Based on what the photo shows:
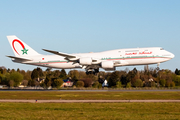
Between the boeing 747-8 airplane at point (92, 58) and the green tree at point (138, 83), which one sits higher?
the boeing 747-8 airplane at point (92, 58)

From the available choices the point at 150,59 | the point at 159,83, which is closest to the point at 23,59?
the point at 150,59

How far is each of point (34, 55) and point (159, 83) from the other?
139 feet

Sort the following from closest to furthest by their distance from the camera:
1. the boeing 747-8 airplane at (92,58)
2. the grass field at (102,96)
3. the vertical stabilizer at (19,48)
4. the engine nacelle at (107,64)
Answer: the grass field at (102,96) < the boeing 747-8 airplane at (92,58) < the engine nacelle at (107,64) < the vertical stabilizer at (19,48)

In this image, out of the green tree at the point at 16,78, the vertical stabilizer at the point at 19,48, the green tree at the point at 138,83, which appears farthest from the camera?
the green tree at the point at 16,78

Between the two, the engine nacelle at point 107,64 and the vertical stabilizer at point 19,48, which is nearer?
the engine nacelle at point 107,64

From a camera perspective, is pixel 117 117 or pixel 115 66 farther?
pixel 115 66

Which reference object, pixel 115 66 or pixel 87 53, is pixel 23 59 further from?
pixel 115 66

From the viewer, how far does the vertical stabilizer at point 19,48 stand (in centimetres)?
6084

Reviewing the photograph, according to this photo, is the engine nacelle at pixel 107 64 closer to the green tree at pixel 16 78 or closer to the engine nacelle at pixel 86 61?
the engine nacelle at pixel 86 61

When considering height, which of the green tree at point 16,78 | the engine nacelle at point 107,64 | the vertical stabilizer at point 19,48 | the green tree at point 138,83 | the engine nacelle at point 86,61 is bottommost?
the green tree at point 138,83

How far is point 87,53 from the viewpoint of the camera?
56.0 metres

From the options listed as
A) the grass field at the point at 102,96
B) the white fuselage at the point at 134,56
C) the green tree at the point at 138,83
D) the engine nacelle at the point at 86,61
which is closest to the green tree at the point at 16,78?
the green tree at the point at 138,83

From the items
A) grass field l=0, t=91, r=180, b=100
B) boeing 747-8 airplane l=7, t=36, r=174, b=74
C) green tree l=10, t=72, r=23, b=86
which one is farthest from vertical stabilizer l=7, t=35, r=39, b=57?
green tree l=10, t=72, r=23, b=86

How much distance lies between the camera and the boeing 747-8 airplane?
5147 cm
